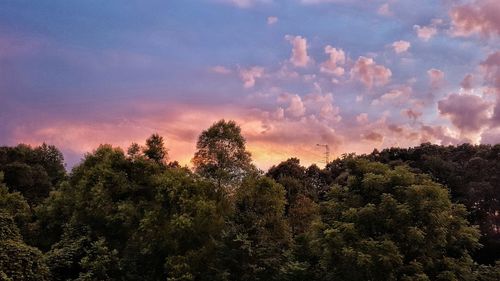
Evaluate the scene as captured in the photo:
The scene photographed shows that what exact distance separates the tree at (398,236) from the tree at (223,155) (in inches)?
296

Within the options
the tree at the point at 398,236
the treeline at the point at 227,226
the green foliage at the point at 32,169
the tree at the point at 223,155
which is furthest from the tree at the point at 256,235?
the green foliage at the point at 32,169

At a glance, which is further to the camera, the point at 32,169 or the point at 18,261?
the point at 32,169

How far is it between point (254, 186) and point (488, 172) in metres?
32.0

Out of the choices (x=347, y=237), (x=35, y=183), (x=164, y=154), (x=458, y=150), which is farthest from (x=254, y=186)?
(x=35, y=183)

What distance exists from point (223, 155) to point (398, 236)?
12032 mm

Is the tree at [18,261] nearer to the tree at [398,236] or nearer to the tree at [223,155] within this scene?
the tree at [223,155]

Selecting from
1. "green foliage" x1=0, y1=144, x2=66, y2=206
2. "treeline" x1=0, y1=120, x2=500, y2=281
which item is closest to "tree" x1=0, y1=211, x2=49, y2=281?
"treeline" x1=0, y1=120, x2=500, y2=281

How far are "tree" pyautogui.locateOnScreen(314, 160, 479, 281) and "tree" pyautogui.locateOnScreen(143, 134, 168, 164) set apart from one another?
47.9 feet

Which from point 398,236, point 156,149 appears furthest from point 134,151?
Result: point 398,236

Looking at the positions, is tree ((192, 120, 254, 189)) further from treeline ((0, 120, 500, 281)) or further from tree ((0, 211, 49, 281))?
tree ((0, 211, 49, 281))

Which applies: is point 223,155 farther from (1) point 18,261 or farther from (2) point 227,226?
(1) point 18,261

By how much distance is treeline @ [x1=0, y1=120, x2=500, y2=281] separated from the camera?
82.9ft

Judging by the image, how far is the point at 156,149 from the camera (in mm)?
37219

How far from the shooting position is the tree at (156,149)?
37.1 meters
